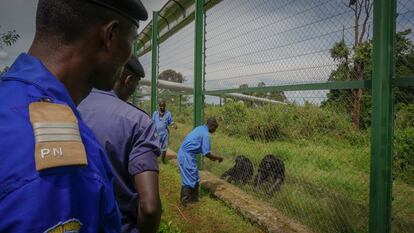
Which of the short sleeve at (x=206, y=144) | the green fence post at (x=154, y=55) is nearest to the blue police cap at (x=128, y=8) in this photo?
the short sleeve at (x=206, y=144)

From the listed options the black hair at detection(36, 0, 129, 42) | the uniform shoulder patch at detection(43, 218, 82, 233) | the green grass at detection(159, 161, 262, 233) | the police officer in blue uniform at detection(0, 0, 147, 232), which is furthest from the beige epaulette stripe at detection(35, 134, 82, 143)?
the green grass at detection(159, 161, 262, 233)

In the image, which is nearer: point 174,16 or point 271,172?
point 271,172

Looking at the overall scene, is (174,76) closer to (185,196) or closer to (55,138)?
(185,196)

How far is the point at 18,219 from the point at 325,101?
3.17 meters

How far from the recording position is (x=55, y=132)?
28.1 inches

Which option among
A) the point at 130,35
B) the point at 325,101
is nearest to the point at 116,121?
the point at 130,35

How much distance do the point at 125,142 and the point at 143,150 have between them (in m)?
0.10

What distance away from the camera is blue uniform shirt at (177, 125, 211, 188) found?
5656 mm

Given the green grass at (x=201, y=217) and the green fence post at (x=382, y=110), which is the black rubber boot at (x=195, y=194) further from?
the green fence post at (x=382, y=110)

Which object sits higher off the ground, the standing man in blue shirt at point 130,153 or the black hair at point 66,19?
the black hair at point 66,19

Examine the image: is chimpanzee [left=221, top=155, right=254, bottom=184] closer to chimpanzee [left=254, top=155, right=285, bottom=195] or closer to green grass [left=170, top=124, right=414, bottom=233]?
green grass [left=170, top=124, right=414, bottom=233]

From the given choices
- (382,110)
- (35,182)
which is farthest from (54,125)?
(382,110)

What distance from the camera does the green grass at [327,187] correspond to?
3.51 meters

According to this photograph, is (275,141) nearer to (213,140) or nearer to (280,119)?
(280,119)
